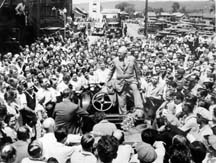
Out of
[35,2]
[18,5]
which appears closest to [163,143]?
[18,5]

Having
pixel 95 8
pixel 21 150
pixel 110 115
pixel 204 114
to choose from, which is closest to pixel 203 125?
pixel 204 114

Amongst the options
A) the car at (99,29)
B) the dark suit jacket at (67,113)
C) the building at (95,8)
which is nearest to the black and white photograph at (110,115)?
the dark suit jacket at (67,113)

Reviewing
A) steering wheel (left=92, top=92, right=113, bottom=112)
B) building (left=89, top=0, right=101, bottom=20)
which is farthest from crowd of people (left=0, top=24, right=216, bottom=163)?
building (left=89, top=0, right=101, bottom=20)

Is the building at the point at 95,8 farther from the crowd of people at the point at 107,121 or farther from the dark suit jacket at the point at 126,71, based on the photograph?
the dark suit jacket at the point at 126,71

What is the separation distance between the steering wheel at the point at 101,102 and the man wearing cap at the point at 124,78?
0.26m

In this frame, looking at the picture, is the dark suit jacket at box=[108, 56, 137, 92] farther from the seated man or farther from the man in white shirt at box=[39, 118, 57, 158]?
the seated man

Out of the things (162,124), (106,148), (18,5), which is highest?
(18,5)

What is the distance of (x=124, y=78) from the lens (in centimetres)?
938

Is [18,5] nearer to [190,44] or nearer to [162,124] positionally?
[190,44]

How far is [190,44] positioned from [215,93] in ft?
54.2

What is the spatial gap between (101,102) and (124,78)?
2.69ft

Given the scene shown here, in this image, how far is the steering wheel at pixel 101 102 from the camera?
9.05m

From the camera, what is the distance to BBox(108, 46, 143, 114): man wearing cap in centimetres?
915

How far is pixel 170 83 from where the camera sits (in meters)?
10.5
